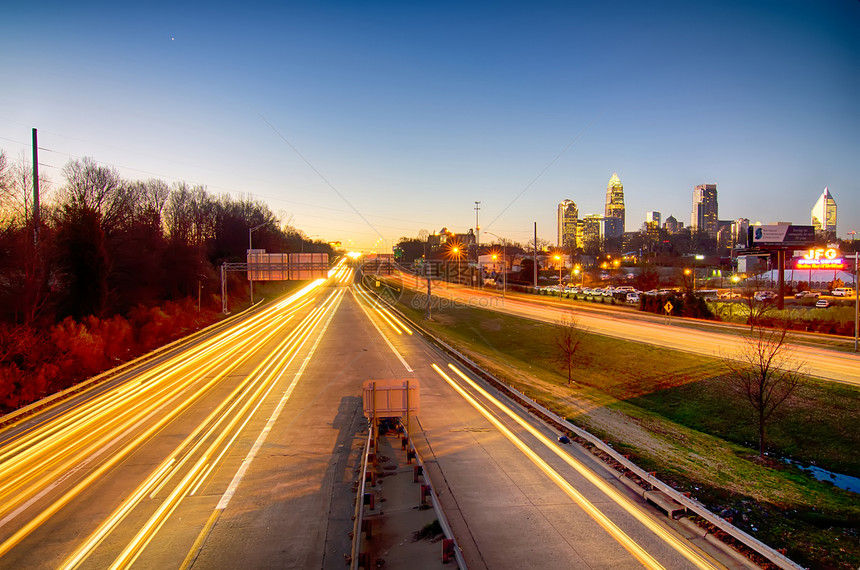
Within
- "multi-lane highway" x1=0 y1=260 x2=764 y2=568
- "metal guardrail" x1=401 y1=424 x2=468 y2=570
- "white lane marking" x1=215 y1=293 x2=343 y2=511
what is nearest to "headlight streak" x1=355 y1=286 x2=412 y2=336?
"white lane marking" x1=215 y1=293 x2=343 y2=511

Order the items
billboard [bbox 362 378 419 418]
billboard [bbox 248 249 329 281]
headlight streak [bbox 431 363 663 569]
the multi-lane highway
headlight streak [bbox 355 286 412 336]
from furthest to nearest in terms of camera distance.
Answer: billboard [bbox 248 249 329 281]
headlight streak [bbox 355 286 412 336]
billboard [bbox 362 378 419 418]
the multi-lane highway
headlight streak [bbox 431 363 663 569]

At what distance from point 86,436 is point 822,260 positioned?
96.0 meters

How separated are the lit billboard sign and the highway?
44532 millimetres

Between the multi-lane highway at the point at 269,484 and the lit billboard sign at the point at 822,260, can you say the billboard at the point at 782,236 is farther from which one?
the multi-lane highway at the point at 269,484

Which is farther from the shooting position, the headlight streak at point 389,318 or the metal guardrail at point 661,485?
the headlight streak at point 389,318

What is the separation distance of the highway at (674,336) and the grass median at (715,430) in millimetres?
1745

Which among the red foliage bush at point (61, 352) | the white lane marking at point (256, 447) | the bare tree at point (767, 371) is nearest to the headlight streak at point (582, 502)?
the white lane marking at point (256, 447)

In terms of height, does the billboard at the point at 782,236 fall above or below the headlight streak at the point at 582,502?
above

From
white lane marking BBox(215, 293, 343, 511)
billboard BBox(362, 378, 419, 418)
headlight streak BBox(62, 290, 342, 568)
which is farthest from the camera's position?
billboard BBox(362, 378, 419, 418)

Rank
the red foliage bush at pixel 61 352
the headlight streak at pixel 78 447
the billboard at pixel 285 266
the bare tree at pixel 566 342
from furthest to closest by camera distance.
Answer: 1. the billboard at pixel 285 266
2. the bare tree at pixel 566 342
3. the red foliage bush at pixel 61 352
4. the headlight streak at pixel 78 447

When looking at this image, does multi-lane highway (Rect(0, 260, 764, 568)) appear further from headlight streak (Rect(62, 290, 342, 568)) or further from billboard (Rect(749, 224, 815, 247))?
billboard (Rect(749, 224, 815, 247))

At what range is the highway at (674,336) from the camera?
23.9 metres

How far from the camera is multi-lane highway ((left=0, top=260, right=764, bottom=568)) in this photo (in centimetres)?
851

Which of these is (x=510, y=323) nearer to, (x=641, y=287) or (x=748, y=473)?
(x=748, y=473)
